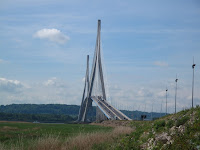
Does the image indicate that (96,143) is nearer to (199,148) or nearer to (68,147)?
(68,147)

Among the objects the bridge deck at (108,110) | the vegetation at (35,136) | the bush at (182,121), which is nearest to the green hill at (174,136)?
the bush at (182,121)

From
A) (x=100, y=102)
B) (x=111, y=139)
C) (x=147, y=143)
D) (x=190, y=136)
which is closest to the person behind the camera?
(x=190, y=136)

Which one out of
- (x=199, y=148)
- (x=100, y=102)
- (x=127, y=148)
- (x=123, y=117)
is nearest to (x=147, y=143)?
(x=127, y=148)

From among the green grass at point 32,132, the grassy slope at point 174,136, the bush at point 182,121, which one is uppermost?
the bush at point 182,121

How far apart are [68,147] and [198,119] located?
287 inches

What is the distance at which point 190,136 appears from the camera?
11742mm

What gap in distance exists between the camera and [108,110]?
239 feet

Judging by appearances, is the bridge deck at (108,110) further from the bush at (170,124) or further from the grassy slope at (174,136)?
the bush at (170,124)

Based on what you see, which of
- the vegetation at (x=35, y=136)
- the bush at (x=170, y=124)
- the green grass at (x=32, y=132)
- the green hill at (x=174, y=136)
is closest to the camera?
the green hill at (x=174, y=136)

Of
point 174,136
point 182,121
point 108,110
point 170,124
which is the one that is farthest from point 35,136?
point 108,110

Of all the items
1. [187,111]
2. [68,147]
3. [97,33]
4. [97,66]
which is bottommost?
[68,147]

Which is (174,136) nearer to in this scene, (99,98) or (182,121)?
(182,121)

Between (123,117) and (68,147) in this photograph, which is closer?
(68,147)

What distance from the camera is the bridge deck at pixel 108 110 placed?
66.2 metres
